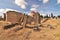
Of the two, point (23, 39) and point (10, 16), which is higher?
point (10, 16)

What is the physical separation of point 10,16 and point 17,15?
143 centimetres

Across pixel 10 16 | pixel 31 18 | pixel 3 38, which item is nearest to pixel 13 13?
pixel 10 16

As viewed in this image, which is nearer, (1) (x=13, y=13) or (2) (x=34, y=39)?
(2) (x=34, y=39)

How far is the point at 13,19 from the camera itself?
2125 centimetres

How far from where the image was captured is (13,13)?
21.3 meters

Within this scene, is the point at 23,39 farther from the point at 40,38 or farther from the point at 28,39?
the point at 40,38

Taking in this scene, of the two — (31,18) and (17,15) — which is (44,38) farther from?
(31,18)

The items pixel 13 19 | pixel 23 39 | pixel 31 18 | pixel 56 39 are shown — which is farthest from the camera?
pixel 31 18

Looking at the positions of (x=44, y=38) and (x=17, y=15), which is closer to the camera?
(x=44, y=38)

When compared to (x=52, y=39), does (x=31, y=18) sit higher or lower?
higher

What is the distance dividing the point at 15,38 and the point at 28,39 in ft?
3.52

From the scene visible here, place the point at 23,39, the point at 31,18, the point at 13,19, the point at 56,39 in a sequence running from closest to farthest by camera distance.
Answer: the point at 23,39
the point at 56,39
the point at 13,19
the point at 31,18

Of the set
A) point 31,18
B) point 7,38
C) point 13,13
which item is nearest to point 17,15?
point 13,13

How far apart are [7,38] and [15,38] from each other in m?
0.63
